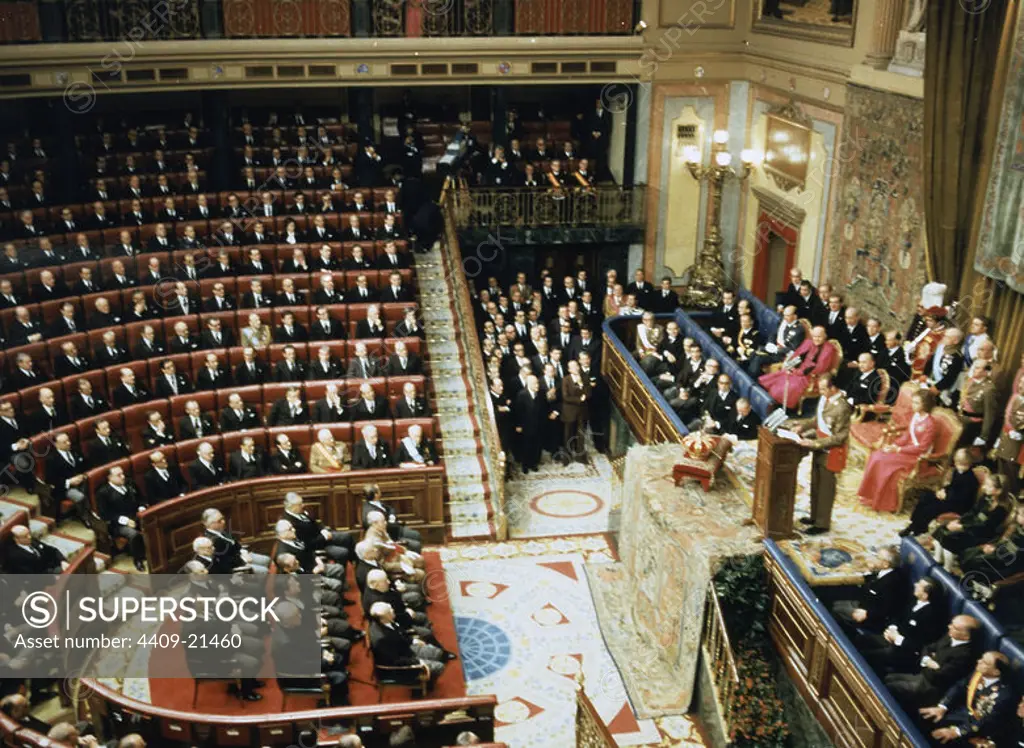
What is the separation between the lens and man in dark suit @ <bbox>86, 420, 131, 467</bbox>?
31.9 ft

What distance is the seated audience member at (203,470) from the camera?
9.84 m

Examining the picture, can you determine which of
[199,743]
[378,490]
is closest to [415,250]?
[378,490]

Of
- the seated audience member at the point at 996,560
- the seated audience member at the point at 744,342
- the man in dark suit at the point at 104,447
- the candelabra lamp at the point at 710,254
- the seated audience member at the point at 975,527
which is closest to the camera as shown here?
the seated audience member at the point at 996,560

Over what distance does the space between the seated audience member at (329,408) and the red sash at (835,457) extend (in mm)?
4900

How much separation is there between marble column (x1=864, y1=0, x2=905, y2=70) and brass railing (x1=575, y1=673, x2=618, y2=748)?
7768 millimetres

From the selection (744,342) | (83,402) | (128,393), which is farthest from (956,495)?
(83,402)

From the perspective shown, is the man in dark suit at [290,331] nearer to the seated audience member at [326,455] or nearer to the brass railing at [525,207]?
the seated audience member at [326,455]

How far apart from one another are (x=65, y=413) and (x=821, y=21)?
9.69 metres

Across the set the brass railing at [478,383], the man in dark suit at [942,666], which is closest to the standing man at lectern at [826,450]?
the man in dark suit at [942,666]

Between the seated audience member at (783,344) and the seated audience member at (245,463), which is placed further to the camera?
the seated audience member at (783,344)

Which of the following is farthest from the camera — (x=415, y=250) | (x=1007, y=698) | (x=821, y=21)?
(x=415, y=250)

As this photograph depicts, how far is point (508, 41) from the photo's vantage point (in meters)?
14.6

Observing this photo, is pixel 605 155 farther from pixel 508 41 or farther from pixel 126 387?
pixel 126 387

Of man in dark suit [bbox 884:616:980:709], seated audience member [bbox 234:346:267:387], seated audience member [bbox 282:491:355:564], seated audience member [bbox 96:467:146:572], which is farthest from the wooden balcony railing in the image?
man in dark suit [bbox 884:616:980:709]
